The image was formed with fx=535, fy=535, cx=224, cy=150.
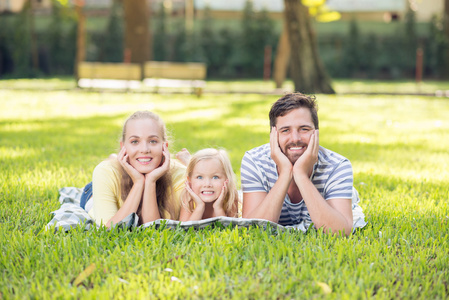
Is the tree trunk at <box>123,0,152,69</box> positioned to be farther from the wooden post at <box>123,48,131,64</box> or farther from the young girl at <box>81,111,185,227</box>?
the young girl at <box>81,111,185,227</box>

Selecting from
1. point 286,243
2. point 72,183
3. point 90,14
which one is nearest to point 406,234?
point 286,243

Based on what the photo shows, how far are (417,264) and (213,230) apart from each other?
1.26 meters

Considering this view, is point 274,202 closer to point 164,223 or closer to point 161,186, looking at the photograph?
point 164,223

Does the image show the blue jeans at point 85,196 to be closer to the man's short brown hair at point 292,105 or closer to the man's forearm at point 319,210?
the man's short brown hair at point 292,105

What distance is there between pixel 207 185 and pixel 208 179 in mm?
43

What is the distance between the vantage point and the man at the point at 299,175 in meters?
3.34

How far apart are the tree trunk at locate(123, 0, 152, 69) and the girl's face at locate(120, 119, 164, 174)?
1569 cm

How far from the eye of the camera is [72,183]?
5016 mm

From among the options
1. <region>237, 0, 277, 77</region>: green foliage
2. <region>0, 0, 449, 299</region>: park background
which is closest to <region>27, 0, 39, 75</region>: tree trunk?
<region>237, 0, 277, 77</region>: green foliage

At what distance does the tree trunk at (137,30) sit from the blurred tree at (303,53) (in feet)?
20.3

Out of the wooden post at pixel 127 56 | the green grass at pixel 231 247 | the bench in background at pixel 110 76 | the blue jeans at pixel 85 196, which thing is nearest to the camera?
the green grass at pixel 231 247

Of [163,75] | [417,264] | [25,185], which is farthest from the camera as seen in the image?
[163,75]

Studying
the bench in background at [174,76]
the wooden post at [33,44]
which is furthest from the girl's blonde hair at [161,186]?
the wooden post at [33,44]

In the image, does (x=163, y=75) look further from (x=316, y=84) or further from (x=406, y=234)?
(x=406, y=234)
